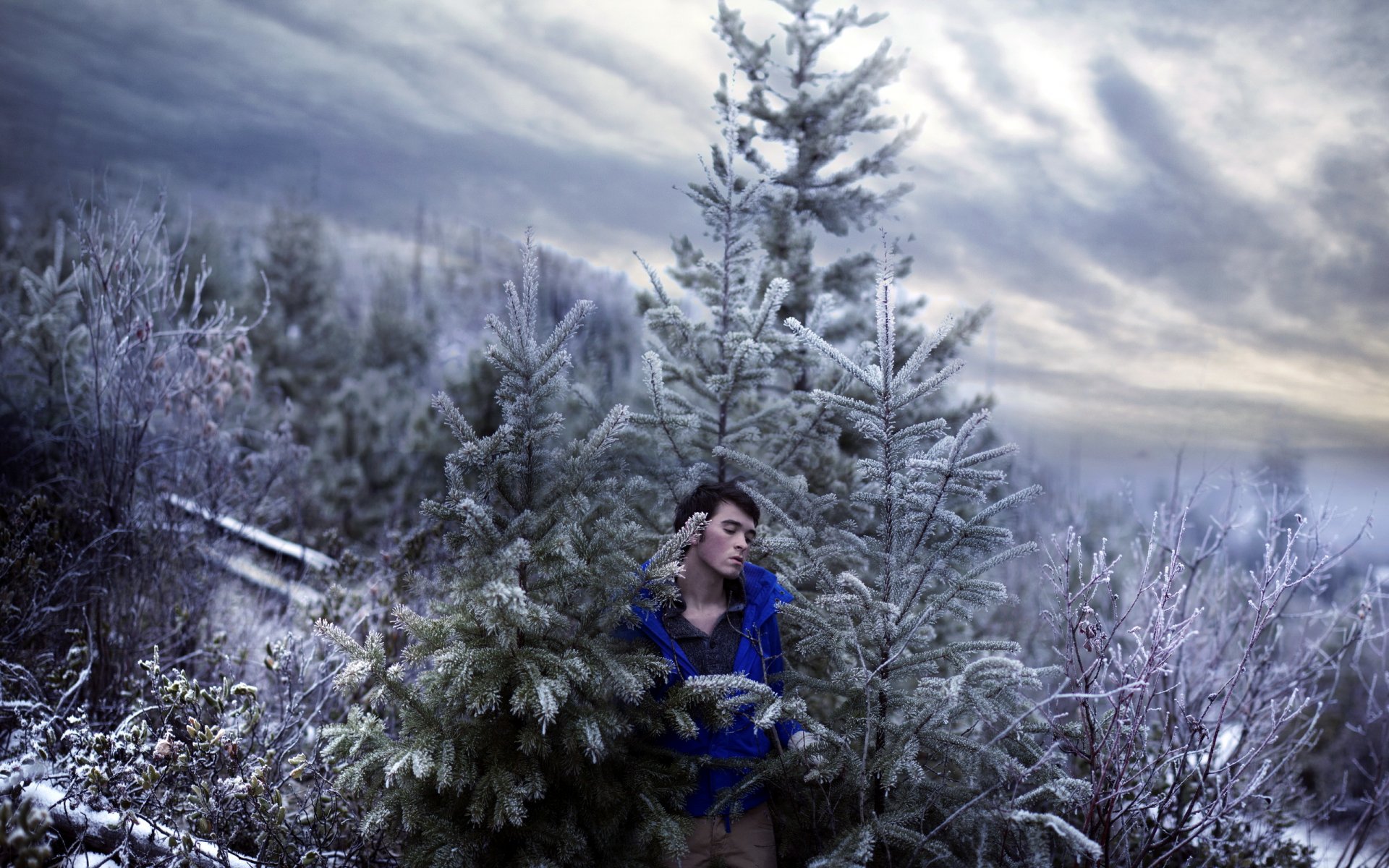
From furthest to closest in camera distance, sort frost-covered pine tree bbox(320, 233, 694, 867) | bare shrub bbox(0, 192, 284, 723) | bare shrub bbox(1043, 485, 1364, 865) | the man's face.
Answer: bare shrub bbox(0, 192, 284, 723)
the man's face
bare shrub bbox(1043, 485, 1364, 865)
frost-covered pine tree bbox(320, 233, 694, 867)

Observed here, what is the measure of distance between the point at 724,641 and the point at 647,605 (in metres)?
0.50

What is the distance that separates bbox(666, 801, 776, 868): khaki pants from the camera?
3268mm

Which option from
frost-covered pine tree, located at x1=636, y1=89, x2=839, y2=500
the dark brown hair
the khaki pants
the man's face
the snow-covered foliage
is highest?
frost-covered pine tree, located at x1=636, y1=89, x2=839, y2=500

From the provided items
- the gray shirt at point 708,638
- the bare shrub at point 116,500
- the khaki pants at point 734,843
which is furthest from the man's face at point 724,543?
the bare shrub at point 116,500

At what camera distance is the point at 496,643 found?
2971 millimetres

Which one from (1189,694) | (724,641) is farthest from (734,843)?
(1189,694)

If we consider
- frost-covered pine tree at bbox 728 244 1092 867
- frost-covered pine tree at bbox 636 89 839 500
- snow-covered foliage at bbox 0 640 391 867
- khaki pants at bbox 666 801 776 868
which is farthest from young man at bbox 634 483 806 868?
snow-covered foliage at bbox 0 640 391 867

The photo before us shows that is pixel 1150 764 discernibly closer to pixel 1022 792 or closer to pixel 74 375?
pixel 1022 792

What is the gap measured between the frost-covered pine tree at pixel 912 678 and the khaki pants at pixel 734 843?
18cm

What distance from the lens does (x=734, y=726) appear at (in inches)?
133

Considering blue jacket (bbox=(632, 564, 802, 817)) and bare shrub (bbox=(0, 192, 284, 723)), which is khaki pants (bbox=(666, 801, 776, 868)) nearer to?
blue jacket (bbox=(632, 564, 802, 817))

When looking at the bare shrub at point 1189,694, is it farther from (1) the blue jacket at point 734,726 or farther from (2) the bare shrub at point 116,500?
(2) the bare shrub at point 116,500

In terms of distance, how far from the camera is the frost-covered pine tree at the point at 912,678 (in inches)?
124

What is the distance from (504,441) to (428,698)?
97 centimetres
